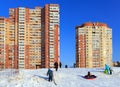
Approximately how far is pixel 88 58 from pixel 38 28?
882 inches

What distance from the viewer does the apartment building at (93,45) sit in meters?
140

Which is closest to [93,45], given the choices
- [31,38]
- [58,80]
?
[31,38]

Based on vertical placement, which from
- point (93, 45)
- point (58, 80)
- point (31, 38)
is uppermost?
point (31, 38)

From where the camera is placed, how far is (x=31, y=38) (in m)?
137

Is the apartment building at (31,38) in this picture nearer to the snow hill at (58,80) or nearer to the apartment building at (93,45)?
the apartment building at (93,45)

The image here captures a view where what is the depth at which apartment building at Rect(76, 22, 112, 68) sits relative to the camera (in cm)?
14050

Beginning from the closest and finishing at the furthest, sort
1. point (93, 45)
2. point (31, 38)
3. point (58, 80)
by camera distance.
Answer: point (58, 80)
point (31, 38)
point (93, 45)

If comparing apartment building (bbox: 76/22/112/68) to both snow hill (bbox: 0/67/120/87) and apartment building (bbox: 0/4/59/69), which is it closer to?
apartment building (bbox: 0/4/59/69)

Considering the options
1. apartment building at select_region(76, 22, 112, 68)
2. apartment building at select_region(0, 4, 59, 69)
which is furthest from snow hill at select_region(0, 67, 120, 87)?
apartment building at select_region(76, 22, 112, 68)

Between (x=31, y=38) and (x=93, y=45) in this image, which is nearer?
(x=31, y=38)

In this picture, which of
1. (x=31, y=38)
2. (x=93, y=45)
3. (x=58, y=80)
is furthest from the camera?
(x=93, y=45)

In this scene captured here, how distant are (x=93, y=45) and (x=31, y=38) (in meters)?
27.5

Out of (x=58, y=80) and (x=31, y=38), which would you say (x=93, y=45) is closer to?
(x=31, y=38)

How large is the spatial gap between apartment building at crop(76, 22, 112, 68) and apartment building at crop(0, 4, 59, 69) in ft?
47.5
